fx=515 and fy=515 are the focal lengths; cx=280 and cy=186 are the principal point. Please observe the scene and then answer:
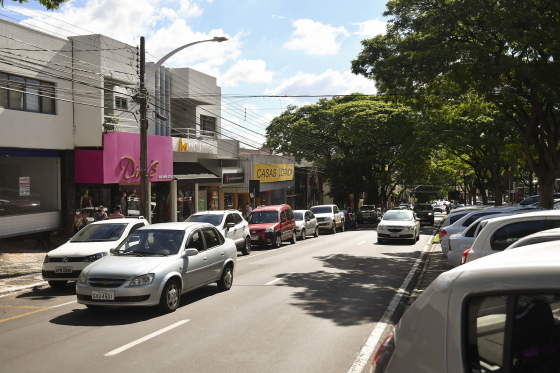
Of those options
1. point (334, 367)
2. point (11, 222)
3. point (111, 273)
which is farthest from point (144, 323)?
point (11, 222)

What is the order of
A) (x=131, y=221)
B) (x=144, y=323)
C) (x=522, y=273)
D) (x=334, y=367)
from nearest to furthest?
(x=522, y=273)
(x=334, y=367)
(x=144, y=323)
(x=131, y=221)

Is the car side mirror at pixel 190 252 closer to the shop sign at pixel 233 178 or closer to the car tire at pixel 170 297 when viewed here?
the car tire at pixel 170 297

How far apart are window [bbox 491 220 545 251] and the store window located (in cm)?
1711

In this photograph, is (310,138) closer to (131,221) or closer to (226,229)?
(226,229)

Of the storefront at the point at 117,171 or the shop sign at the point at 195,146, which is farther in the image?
the shop sign at the point at 195,146

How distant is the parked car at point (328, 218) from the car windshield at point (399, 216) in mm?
7615

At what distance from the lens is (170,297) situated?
9266 mm

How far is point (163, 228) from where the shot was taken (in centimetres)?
1050

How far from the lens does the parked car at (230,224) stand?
18.3 m

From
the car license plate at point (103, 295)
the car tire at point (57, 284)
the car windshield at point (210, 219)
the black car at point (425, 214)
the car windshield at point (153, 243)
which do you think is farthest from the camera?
the black car at point (425, 214)

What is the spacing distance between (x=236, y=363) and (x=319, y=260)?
11017mm

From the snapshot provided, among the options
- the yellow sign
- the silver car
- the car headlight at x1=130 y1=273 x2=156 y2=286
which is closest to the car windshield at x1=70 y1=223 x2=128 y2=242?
the silver car

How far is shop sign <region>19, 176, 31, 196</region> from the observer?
20117 mm

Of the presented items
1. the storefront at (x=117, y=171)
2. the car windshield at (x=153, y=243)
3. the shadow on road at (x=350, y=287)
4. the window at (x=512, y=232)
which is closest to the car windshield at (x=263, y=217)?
the storefront at (x=117, y=171)
